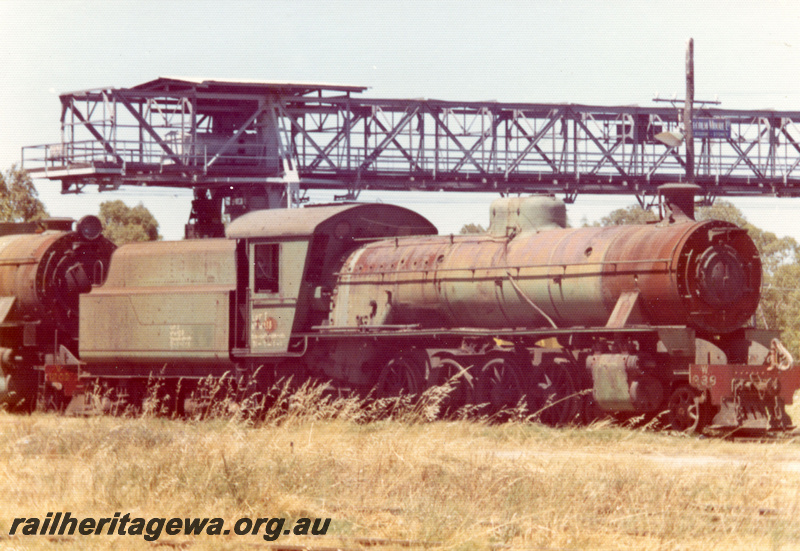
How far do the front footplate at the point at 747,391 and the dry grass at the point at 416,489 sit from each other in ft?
4.69

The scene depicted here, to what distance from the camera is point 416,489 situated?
40.2ft

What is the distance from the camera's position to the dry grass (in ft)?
34.3

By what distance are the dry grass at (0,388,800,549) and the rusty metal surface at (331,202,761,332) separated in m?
2.82

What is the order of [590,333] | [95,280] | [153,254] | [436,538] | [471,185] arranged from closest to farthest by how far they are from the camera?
[436,538], [590,333], [153,254], [95,280], [471,185]

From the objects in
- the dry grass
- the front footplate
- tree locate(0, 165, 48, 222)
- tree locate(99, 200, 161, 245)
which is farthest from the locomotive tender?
tree locate(99, 200, 161, 245)

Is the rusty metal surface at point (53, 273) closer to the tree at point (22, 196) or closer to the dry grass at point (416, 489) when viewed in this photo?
the dry grass at point (416, 489)

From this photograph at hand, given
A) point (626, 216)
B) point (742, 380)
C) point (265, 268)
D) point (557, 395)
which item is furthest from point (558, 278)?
point (626, 216)

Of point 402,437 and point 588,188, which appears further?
point 588,188

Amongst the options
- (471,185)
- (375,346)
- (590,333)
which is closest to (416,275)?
(375,346)

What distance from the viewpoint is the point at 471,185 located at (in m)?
60.7

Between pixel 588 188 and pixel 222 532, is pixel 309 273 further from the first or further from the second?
pixel 588 188

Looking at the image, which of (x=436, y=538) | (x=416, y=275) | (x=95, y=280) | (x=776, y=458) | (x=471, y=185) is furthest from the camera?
(x=471, y=185)

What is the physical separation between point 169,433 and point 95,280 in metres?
11.1

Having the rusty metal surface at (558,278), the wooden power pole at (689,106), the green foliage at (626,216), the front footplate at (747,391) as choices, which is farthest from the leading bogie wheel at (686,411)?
the green foliage at (626,216)
